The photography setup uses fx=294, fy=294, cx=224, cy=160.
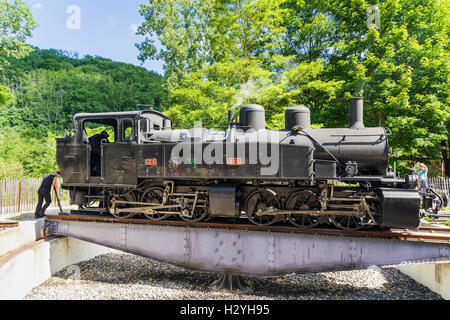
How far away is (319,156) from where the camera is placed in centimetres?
728

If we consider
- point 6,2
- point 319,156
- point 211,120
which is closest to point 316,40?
point 211,120

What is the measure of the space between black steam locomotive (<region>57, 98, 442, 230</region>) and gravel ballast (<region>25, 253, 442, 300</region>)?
1.74 meters

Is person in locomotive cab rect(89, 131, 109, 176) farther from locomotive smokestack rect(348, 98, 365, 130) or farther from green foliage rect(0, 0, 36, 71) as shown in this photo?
green foliage rect(0, 0, 36, 71)

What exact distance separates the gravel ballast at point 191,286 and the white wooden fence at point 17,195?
5.72 metres

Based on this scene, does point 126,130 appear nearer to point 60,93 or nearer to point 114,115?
point 114,115

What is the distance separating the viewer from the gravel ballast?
23.0 feet

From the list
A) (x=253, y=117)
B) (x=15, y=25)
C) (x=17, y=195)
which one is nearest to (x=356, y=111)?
(x=253, y=117)

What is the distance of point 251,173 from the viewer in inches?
282

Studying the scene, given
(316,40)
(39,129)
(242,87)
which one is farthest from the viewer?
(39,129)

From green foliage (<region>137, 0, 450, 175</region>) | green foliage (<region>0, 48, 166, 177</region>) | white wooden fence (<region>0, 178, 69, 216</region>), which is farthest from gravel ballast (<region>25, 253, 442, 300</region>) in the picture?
green foliage (<region>0, 48, 166, 177</region>)

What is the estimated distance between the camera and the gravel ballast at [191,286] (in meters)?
7.01

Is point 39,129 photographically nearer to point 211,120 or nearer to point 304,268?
point 211,120

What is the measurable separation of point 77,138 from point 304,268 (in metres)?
7.19

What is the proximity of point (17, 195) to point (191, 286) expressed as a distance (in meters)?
9.97
